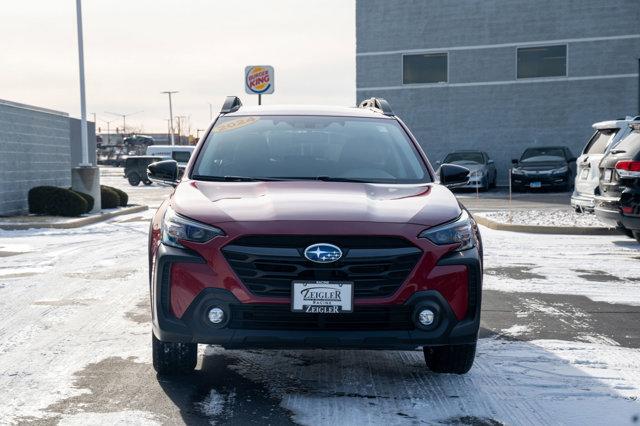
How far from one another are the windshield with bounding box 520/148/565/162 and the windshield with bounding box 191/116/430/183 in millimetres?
24325

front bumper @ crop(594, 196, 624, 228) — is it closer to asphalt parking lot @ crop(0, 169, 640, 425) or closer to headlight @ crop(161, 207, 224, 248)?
asphalt parking lot @ crop(0, 169, 640, 425)

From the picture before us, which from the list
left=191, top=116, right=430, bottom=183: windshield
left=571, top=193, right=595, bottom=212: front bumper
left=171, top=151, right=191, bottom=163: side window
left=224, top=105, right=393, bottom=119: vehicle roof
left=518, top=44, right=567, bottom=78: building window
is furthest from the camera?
left=171, top=151, right=191, bottom=163: side window

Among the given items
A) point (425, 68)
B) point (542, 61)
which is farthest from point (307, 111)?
point (425, 68)

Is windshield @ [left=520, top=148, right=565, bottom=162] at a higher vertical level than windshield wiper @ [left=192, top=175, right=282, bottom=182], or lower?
lower

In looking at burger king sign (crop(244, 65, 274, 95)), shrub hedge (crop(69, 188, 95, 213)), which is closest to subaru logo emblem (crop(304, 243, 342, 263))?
shrub hedge (crop(69, 188, 95, 213))

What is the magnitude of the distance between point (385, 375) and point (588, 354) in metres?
1.54

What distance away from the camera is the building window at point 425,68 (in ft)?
122

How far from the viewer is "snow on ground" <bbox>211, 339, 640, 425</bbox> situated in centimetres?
447

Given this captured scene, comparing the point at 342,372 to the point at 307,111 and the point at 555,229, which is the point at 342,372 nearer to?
the point at 307,111

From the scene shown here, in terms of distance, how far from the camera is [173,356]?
201 inches

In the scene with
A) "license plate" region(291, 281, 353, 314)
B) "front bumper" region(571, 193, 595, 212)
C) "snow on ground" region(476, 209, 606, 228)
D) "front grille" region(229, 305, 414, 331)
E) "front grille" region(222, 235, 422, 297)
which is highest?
"front grille" region(222, 235, 422, 297)

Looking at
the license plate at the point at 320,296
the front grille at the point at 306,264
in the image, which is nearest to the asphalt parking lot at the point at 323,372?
the license plate at the point at 320,296

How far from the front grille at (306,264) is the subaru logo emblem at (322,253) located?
0.08ft

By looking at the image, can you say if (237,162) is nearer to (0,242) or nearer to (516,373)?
(516,373)
